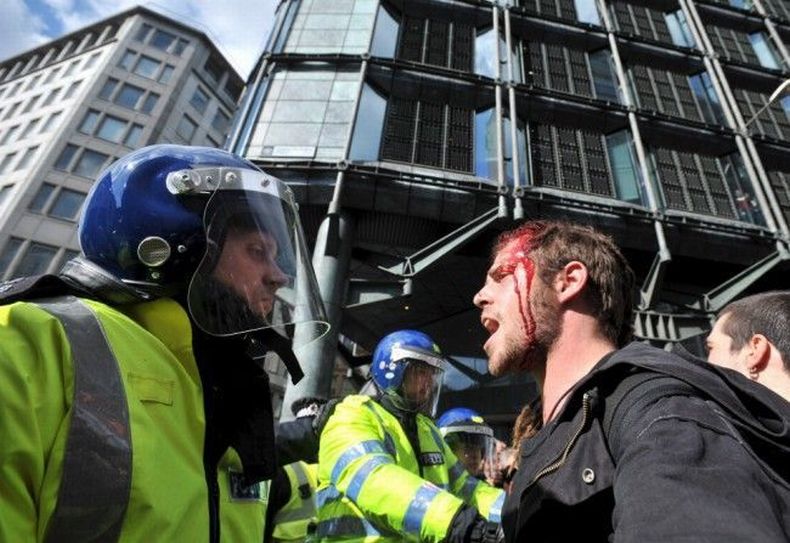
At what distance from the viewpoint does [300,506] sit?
205cm

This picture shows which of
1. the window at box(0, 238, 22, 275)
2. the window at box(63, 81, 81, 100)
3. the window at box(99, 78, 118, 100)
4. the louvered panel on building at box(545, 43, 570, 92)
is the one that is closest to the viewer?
the louvered panel on building at box(545, 43, 570, 92)

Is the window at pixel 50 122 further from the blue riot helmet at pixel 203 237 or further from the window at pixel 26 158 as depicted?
the blue riot helmet at pixel 203 237

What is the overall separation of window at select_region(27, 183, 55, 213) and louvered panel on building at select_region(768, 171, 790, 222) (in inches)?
1324

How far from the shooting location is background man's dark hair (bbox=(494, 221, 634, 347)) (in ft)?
5.31

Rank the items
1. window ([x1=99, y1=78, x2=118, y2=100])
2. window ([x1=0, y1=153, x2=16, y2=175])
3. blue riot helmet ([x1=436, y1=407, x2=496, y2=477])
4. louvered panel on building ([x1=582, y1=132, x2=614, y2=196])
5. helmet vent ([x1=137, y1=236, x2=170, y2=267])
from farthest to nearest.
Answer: window ([x1=99, y1=78, x2=118, y2=100]) < window ([x1=0, y1=153, x2=16, y2=175]) < louvered panel on building ([x1=582, y1=132, x2=614, y2=196]) < blue riot helmet ([x1=436, y1=407, x2=496, y2=477]) < helmet vent ([x1=137, y1=236, x2=170, y2=267])

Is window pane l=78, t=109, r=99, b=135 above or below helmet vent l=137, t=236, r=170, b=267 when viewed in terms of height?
above

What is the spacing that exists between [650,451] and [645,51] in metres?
15.7

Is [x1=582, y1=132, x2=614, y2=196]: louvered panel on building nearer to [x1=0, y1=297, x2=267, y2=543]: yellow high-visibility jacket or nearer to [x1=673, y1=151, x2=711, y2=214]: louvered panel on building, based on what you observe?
[x1=673, y1=151, x2=711, y2=214]: louvered panel on building

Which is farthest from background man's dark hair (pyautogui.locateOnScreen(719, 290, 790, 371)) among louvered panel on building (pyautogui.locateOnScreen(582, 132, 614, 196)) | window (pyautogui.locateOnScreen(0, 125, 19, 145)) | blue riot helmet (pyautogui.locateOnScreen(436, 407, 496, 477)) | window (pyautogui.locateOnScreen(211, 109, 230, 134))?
window (pyautogui.locateOnScreen(0, 125, 19, 145))

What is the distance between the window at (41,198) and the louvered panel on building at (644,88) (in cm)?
3063

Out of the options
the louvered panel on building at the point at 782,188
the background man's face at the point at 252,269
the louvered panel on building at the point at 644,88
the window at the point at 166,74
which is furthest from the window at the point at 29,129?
the louvered panel on building at the point at 782,188

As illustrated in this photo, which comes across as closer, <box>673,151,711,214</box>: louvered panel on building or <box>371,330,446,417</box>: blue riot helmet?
<box>371,330,446,417</box>: blue riot helmet

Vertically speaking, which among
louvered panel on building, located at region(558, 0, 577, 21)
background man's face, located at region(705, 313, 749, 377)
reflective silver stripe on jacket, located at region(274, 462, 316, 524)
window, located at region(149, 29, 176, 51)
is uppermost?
window, located at region(149, 29, 176, 51)

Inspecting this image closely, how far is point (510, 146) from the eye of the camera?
34.9ft
